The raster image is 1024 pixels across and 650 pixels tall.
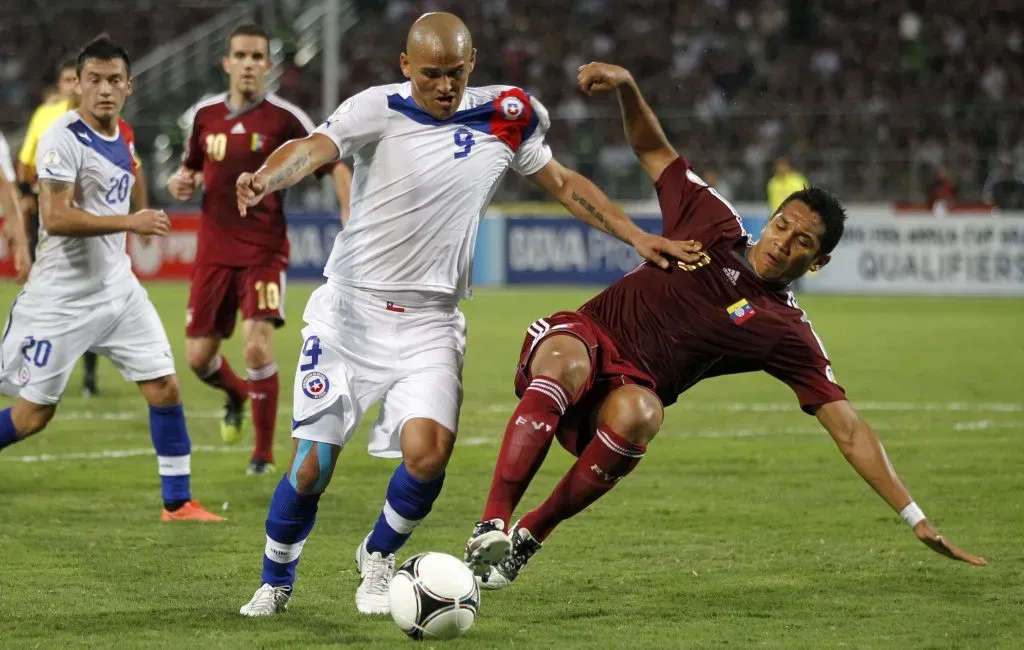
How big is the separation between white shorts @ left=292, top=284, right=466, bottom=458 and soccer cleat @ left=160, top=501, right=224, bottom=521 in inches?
84.0

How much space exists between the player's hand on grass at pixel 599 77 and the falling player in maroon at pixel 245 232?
345cm

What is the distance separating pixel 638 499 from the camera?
798 cm

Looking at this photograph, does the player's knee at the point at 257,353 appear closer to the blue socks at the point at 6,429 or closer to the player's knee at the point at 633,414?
the blue socks at the point at 6,429

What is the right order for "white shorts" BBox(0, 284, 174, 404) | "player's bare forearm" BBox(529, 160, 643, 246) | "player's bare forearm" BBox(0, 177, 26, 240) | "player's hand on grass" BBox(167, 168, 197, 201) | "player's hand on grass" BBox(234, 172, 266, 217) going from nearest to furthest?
"player's hand on grass" BBox(234, 172, 266, 217)
"player's bare forearm" BBox(529, 160, 643, 246)
"white shorts" BBox(0, 284, 174, 404)
"player's bare forearm" BBox(0, 177, 26, 240)
"player's hand on grass" BBox(167, 168, 197, 201)

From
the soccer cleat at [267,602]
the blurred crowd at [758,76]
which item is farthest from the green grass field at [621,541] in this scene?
the blurred crowd at [758,76]

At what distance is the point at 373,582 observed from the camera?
551cm

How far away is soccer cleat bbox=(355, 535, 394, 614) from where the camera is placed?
542 centimetres

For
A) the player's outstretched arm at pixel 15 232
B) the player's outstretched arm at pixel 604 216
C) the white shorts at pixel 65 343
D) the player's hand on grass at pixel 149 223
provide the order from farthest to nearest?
the player's outstretched arm at pixel 15 232 < the white shorts at pixel 65 343 < the player's hand on grass at pixel 149 223 < the player's outstretched arm at pixel 604 216

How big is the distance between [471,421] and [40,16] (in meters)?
24.1

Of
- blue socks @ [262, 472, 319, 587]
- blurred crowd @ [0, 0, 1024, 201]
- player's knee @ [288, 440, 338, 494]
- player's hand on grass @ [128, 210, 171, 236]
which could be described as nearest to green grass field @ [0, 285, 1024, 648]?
blue socks @ [262, 472, 319, 587]

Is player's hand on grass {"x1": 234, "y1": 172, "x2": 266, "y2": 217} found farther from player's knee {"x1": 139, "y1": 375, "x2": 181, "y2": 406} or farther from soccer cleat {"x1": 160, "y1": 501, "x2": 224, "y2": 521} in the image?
soccer cleat {"x1": 160, "y1": 501, "x2": 224, "y2": 521}

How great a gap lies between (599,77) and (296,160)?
1249 millimetres

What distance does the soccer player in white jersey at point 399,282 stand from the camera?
207 inches

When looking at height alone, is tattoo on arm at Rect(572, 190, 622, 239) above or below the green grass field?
above
